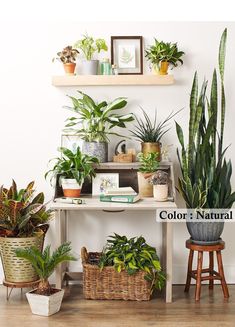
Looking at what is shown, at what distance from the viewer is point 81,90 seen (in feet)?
17.1

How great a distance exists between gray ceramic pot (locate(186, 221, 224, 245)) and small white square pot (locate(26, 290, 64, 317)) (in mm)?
1107

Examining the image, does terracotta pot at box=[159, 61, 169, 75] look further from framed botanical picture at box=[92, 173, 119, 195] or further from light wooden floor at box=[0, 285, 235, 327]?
light wooden floor at box=[0, 285, 235, 327]

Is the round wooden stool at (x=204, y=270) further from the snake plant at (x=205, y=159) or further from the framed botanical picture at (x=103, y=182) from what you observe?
the framed botanical picture at (x=103, y=182)

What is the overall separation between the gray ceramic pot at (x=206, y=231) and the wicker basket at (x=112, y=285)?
49 cm

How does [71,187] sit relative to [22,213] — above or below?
above

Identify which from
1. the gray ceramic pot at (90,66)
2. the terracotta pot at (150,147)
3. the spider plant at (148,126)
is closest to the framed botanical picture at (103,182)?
the terracotta pot at (150,147)

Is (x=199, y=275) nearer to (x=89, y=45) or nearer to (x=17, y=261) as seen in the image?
(x=17, y=261)

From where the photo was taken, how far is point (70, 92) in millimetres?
5211

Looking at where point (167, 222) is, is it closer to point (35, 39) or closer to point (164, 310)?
point (164, 310)

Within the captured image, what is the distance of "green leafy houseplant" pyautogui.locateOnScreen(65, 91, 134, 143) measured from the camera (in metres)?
5.02

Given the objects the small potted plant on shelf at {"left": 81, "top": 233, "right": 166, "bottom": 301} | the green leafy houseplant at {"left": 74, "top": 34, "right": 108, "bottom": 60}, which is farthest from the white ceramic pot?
the green leafy houseplant at {"left": 74, "top": 34, "right": 108, "bottom": 60}

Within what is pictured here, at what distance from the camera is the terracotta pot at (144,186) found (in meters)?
4.92

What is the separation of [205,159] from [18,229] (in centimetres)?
149

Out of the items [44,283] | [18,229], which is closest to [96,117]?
[18,229]
